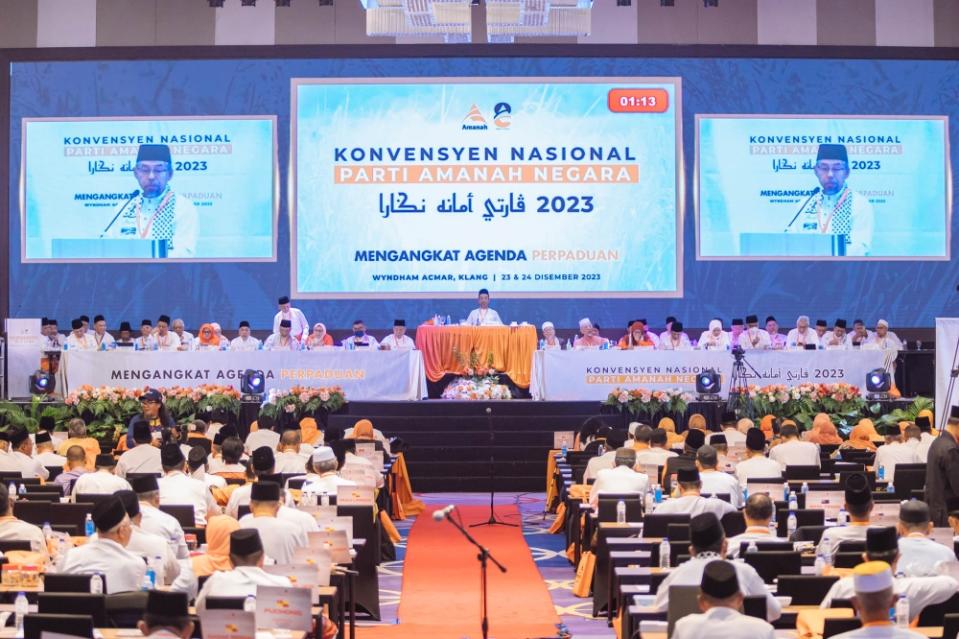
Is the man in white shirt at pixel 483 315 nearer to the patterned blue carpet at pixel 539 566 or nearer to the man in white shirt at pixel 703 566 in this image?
the patterned blue carpet at pixel 539 566

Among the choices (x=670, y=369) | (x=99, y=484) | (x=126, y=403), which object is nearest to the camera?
(x=99, y=484)

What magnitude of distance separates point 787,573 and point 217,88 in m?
17.3

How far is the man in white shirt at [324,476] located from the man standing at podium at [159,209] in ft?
39.4

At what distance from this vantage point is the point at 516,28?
1838cm

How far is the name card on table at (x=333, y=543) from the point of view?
8.13 m

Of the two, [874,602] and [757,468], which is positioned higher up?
[874,602]

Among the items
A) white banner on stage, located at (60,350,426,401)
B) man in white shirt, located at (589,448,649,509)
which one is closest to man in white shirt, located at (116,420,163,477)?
man in white shirt, located at (589,448,649,509)

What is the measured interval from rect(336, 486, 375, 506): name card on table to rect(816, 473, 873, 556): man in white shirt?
387 centimetres

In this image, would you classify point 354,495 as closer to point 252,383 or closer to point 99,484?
point 99,484

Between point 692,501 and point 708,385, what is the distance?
9090 mm

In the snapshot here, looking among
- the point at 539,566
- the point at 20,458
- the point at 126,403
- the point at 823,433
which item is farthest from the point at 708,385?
the point at 20,458

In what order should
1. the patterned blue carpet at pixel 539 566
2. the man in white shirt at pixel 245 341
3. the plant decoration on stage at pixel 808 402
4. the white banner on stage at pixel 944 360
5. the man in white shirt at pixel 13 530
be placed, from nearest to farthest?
1. the man in white shirt at pixel 13 530
2. the patterned blue carpet at pixel 539 566
3. the white banner on stage at pixel 944 360
4. the plant decoration on stage at pixel 808 402
5. the man in white shirt at pixel 245 341

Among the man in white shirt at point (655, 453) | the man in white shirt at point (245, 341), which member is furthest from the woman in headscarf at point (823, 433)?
the man in white shirt at point (245, 341)

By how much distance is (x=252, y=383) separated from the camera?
59.7 ft
